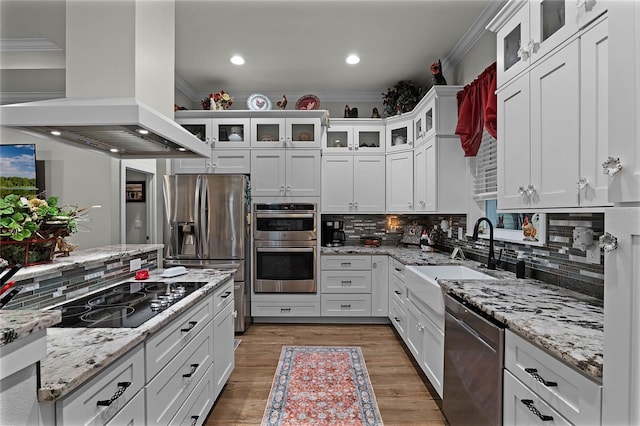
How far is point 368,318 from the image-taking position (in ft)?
13.1

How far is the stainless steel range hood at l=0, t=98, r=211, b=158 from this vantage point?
1.42 meters

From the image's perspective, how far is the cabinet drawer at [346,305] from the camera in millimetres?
3941

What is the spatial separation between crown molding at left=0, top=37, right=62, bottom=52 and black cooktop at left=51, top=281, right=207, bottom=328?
294cm

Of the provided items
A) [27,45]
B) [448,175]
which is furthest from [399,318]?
[27,45]

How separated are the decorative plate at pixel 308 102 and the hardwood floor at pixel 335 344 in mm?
2654

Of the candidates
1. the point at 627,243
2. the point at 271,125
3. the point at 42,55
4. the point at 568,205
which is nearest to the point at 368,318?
the point at 271,125

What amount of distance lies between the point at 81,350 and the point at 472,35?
11.9 feet

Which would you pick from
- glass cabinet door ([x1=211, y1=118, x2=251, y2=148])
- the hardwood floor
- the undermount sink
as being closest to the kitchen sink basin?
the undermount sink

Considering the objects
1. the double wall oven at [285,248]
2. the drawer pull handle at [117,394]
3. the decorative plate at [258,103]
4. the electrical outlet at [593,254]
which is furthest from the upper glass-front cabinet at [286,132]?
the drawer pull handle at [117,394]

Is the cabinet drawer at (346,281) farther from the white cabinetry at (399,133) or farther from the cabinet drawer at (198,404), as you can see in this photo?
the cabinet drawer at (198,404)

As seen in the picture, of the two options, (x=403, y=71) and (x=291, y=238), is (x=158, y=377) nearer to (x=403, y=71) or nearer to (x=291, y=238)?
(x=291, y=238)

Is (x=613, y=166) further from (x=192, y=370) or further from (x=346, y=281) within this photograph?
(x=346, y=281)

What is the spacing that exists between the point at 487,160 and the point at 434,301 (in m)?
1.59

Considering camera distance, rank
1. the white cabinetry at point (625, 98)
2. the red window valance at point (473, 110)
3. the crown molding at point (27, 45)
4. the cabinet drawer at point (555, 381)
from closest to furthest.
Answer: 1. the white cabinetry at point (625, 98)
2. the cabinet drawer at point (555, 381)
3. the red window valance at point (473, 110)
4. the crown molding at point (27, 45)
